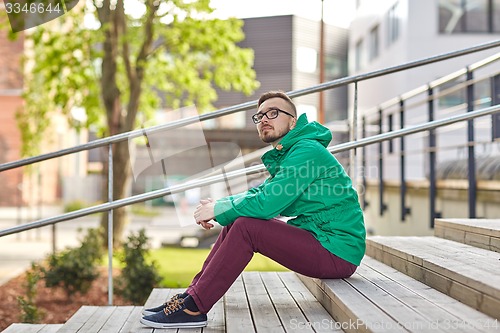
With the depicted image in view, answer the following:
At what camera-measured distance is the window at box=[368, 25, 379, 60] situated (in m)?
21.0

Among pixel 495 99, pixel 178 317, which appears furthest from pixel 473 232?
pixel 178 317

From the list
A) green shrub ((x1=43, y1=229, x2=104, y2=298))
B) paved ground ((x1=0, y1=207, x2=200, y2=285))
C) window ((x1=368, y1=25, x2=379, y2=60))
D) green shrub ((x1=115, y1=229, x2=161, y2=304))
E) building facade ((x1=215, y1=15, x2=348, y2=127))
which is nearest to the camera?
green shrub ((x1=115, y1=229, x2=161, y2=304))

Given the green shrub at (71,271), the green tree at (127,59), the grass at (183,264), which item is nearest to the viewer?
the green shrub at (71,271)

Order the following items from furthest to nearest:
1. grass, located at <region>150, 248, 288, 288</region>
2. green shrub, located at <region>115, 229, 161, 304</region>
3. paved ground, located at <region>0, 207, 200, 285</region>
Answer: paved ground, located at <region>0, 207, 200, 285</region>
grass, located at <region>150, 248, 288, 288</region>
green shrub, located at <region>115, 229, 161, 304</region>

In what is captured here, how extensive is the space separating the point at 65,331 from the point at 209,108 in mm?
11329

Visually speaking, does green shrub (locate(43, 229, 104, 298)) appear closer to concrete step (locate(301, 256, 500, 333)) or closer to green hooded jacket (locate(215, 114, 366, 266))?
concrete step (locate(301, 256, 500, 333))

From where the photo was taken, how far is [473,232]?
4.49m

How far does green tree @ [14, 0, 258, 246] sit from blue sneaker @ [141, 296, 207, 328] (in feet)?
25.7

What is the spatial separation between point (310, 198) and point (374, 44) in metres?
18.4

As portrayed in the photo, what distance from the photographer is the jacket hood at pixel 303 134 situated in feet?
12.2

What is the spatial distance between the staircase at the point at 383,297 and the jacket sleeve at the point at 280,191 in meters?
0.50

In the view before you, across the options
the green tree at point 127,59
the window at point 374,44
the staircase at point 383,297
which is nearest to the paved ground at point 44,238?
the green tree at point 127,59

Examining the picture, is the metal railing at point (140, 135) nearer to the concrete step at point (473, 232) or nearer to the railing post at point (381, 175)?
the concrete step at point (473, 232)

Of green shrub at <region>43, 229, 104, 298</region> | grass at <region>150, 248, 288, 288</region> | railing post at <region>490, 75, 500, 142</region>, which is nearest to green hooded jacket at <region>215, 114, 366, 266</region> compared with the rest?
railing post at <region>490, 75, 500, 142</region>
